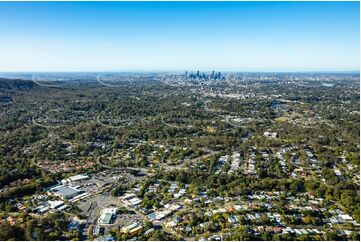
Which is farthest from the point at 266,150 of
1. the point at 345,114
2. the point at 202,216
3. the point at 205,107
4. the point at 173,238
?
the point at 205,107

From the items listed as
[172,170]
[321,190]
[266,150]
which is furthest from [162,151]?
[321,190]

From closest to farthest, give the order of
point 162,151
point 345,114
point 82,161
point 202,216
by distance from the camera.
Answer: point 202,216 < point 82,161 < point 162,151 < point 345,114

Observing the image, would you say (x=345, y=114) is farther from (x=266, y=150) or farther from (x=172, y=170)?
(x=172, y=170)

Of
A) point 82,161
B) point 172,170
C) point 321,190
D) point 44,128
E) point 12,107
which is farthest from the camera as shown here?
point 12,107

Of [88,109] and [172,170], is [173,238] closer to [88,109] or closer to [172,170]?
[172,170]

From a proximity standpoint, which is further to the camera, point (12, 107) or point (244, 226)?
point (12, 107)

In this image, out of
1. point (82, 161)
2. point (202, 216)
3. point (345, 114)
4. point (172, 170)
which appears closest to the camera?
point (202, 216)

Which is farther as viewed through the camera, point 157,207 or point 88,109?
point 88,109

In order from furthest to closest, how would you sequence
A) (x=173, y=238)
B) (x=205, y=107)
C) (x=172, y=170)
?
1. (x=205, y=107)
2. (x=172, y=170)
3. (x=173, y=238)
